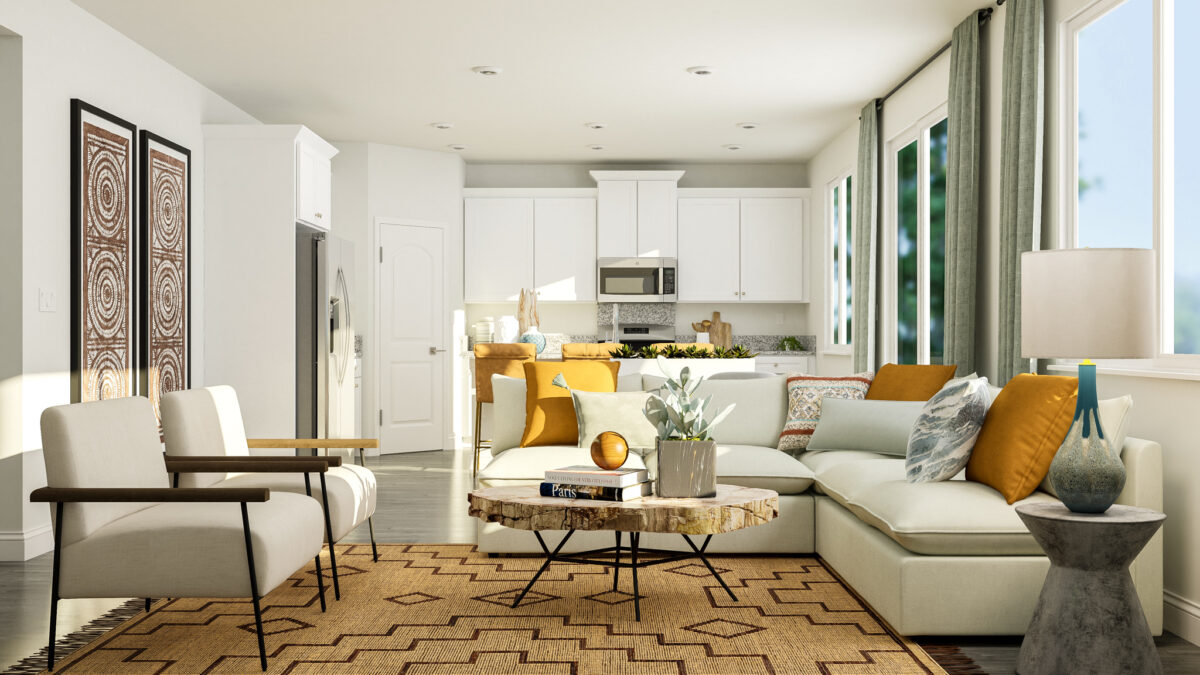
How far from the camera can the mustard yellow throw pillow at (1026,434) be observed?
3219mm

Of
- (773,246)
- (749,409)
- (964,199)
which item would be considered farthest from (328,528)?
(773,246)

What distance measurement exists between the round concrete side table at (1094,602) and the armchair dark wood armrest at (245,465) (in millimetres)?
2408

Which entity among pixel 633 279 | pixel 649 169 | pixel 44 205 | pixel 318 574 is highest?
pixel 649 169

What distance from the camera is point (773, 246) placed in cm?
920

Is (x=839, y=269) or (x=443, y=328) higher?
(x=839, y=269)

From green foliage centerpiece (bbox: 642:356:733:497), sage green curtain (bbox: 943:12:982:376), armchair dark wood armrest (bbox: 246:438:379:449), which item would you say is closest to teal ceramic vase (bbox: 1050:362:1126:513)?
green foliage centerpiece (bbox: 642:356:733:497)

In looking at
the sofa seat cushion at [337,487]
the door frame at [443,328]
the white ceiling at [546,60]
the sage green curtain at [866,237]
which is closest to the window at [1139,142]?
the white ceiling at [546,60]

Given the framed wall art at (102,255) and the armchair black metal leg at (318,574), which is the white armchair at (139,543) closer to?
the armchair black metal leg at (318,574)

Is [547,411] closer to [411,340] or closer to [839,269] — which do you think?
[411,340]

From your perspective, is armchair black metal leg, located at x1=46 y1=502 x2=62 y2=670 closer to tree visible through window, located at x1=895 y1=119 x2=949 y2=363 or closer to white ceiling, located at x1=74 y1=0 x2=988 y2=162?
white ceiling, located at x1=74 y1=0 x2=988 y2=162

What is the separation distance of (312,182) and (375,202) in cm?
166

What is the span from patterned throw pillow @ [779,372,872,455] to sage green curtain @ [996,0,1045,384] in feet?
2.34

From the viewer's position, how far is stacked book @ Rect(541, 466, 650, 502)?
3.22 m

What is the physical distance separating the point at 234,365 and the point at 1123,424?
5.29m
